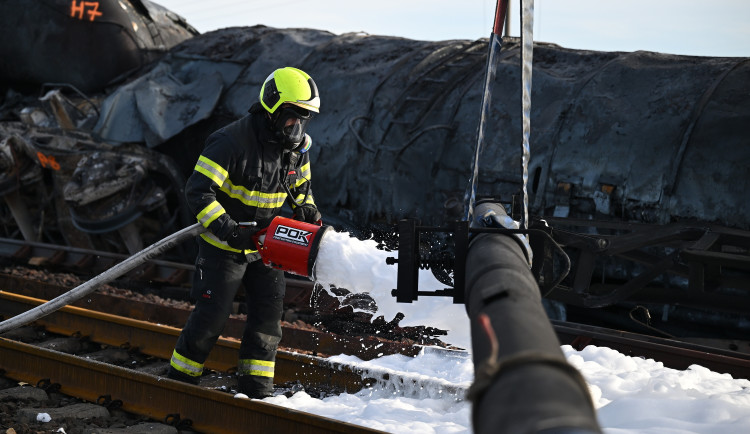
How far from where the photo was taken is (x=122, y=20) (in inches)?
470

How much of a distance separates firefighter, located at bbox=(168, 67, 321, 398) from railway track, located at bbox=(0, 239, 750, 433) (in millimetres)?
362

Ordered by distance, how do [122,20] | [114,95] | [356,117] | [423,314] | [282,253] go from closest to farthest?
1. [282,253]
2. [423,314]
3. [356,117]
4. [114,95]
5. [122,20]

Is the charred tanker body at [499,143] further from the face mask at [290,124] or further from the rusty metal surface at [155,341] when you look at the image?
the rusty metal surface at [155,341]

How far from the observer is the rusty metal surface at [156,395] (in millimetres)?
4203

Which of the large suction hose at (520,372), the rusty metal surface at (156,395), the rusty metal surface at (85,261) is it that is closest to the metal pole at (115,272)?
the rusty metal surface at (156,395)

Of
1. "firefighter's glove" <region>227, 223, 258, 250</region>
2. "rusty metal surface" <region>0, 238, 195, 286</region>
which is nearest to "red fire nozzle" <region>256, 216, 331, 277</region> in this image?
"firefighter's glove" <region>227, 223, 258, 250</region>

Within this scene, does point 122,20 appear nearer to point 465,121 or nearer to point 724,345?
point 465,121

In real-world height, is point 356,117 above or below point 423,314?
above

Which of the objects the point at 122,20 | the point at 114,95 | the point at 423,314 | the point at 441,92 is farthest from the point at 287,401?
the point at 122,20

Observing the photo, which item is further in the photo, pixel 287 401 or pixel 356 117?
pixel 356 117

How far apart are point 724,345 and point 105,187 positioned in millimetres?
7046

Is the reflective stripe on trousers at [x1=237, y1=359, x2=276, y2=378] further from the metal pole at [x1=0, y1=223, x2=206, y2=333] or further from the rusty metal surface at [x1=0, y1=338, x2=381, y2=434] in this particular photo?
the metal pole at [x1=0, y1=223, x2=206, y2=333]

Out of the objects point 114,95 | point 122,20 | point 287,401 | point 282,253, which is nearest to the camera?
point 282,253

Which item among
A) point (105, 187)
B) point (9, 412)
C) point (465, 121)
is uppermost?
point (465, 121)
